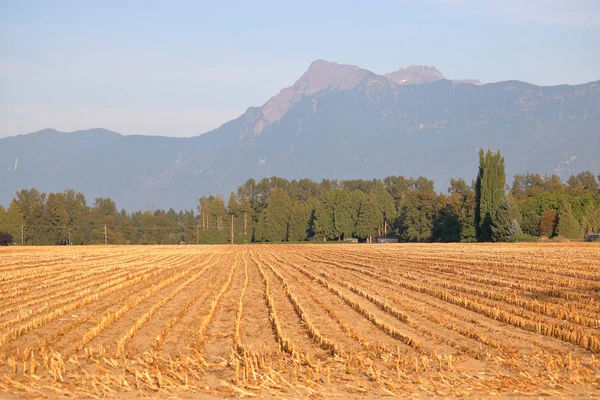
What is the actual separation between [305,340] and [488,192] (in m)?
86.1

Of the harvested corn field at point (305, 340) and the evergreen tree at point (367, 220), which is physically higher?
the evergreen tree at point (367, 220)

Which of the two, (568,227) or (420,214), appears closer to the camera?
(568,227)

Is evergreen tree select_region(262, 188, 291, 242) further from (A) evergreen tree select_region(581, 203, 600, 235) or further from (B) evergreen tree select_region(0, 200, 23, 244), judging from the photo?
(A) evergreen tree select_region(581, 203, 600, 235)

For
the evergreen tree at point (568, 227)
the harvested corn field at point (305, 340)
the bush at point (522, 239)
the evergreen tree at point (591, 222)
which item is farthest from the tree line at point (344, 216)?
the harvested corn field at point (305, 340)

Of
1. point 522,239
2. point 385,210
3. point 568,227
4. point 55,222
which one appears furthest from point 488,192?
point 55,222

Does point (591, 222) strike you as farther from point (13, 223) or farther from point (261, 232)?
point (13, 223)

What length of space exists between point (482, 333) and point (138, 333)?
7.75 metres

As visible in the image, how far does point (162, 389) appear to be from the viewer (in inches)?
430

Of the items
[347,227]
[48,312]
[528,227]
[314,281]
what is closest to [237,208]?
[347,227]

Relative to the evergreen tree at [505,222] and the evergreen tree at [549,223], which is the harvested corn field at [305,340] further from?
the evergreen tree at [549,223]

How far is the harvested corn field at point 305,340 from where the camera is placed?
11180 mm

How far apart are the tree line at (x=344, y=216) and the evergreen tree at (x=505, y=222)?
7.2 inches

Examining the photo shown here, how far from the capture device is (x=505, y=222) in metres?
88.9

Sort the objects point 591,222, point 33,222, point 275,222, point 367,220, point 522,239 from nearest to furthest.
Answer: point 522,239
point 591,222
point 367,220
point 33,222
point 275,222
